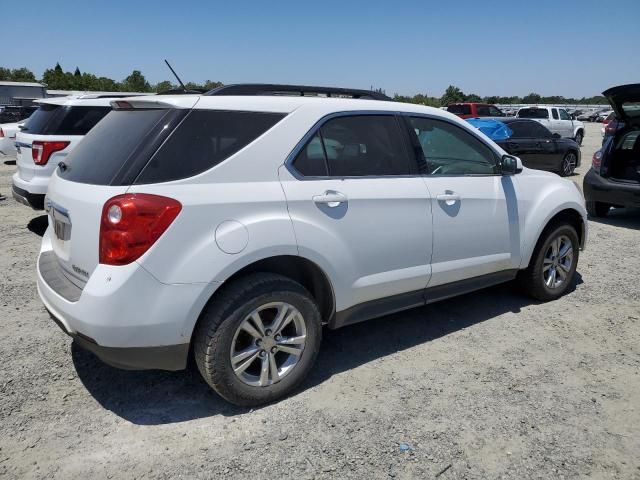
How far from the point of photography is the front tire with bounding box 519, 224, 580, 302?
177 inches

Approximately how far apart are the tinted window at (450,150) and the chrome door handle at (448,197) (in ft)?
0.63

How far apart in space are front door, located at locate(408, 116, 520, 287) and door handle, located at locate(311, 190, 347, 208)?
80 cm

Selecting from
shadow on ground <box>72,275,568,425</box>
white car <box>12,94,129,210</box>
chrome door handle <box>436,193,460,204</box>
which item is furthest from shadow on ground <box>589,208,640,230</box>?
white car <box>12,94,129,210</box>

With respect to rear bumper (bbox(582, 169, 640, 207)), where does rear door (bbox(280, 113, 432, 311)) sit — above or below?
above

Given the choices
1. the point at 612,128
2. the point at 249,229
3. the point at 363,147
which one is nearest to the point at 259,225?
the point at 249,229

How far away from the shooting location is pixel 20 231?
675cm

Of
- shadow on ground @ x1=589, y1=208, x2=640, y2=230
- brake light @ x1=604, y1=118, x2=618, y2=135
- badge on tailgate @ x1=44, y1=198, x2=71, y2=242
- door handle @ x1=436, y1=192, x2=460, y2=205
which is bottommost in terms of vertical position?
shadow on ground @ x1=589, y1=208, x2=640, y2=230

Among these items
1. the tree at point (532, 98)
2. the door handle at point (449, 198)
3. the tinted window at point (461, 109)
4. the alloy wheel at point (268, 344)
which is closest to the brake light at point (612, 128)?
the door handle at point (449, 198)

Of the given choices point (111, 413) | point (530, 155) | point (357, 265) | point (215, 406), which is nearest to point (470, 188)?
point (357, 265)

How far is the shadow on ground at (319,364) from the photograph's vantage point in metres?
2.95

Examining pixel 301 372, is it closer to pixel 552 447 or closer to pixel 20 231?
pixel 552 447

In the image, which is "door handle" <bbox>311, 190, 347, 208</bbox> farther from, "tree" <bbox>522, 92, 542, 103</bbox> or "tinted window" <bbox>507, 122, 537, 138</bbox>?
"tree" <bbox>522, 92, 542, 103</bbox>

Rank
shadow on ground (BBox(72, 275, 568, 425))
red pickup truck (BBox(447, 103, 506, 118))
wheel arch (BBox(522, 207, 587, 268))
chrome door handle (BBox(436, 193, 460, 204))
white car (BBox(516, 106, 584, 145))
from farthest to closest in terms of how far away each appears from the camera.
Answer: white car (BBox(516, 106, 584, 145))
red pickup truck (BBox(447, 103, 506, 118))
wheel arch (BBox(522, 207, 587, 268))
chrome door handle (BBox(436, 193, 460, 204))
shadow on ground (BBox(72, 275, 568, 425))

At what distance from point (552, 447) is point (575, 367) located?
1.03 m
